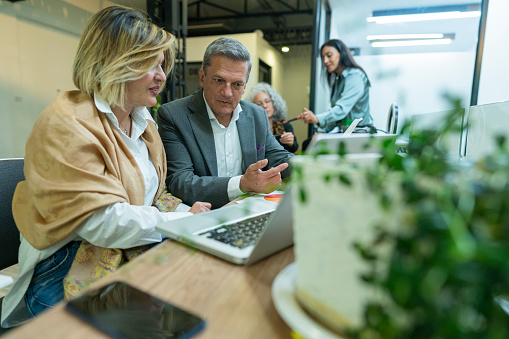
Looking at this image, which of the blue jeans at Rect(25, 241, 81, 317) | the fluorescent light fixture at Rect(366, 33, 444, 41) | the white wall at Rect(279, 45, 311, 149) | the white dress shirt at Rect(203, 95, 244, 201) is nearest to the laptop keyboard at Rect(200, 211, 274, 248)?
the blue jeans at Rect(25, 241, 81, 317)

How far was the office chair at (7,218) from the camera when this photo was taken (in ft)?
3.30

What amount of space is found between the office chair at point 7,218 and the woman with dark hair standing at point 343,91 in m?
2.49

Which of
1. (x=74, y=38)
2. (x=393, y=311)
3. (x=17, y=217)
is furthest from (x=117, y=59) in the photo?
(x=74, y=38)

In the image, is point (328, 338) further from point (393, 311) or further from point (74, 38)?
point (74, 38)

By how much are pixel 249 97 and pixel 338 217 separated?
12.7ft

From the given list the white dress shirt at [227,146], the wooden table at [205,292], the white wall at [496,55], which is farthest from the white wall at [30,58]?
the white wall at [496,55]

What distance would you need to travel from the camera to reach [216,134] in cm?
174

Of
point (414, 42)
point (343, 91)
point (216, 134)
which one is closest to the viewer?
point (216, 134)

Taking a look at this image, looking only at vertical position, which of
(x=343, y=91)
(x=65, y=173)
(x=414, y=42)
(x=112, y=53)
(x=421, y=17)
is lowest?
(x=65, y=173)

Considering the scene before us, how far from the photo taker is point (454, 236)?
0.20m

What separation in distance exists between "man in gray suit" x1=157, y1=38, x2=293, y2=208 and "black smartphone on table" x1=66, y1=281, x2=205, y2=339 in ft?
2.81

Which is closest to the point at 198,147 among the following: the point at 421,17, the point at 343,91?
the point at 343,91

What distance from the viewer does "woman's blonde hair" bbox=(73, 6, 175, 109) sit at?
1.02 meters

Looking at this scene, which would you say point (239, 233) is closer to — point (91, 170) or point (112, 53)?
point (91, 170)
